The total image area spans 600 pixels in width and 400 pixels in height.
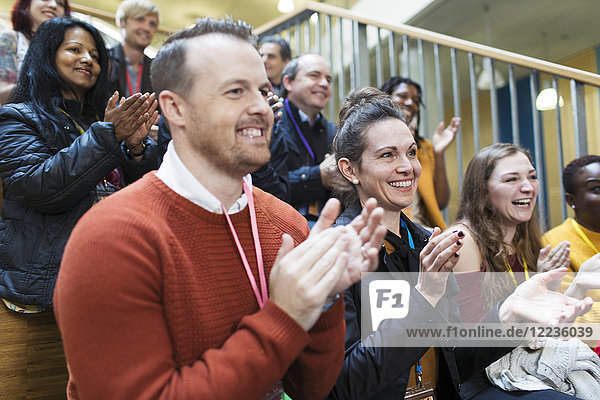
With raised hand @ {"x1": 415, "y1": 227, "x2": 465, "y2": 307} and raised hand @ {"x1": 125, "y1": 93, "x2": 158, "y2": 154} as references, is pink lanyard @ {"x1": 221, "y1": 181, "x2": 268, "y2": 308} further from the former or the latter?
raised hand @ {"x1": 125, "y1": 93, "x2": 158, "y2": 154}

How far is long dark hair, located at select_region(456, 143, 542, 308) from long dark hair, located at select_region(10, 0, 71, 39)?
2.19 metres

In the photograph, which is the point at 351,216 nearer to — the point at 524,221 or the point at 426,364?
the point at 426,364

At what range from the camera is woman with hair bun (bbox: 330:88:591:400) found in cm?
125

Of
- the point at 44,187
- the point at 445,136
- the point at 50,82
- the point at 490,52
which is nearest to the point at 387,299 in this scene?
the point at 44,187

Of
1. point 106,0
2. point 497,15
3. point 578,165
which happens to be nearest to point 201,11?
point 106,0

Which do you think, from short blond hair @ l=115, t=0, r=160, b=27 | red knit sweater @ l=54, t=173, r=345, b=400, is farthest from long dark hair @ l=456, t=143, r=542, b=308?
short blond hair @ l=115, t=0, r=160, b=27

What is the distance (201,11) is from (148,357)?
743 cm

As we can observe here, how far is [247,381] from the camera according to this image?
0.83 meters

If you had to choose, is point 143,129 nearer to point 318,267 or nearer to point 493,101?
point 318,267

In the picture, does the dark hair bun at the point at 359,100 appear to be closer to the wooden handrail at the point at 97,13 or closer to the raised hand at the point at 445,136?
the raised hand at the point at 445,136

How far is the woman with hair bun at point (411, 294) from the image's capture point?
125 centimetres

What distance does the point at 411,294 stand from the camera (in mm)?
1380

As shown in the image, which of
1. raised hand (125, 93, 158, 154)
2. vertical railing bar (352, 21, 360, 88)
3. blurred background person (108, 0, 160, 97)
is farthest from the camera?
vertical railing bar (352, 21, 360, 88)

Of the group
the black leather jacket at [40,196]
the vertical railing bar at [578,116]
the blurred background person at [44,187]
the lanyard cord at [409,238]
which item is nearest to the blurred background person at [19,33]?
the blurred background person at [44,187]
